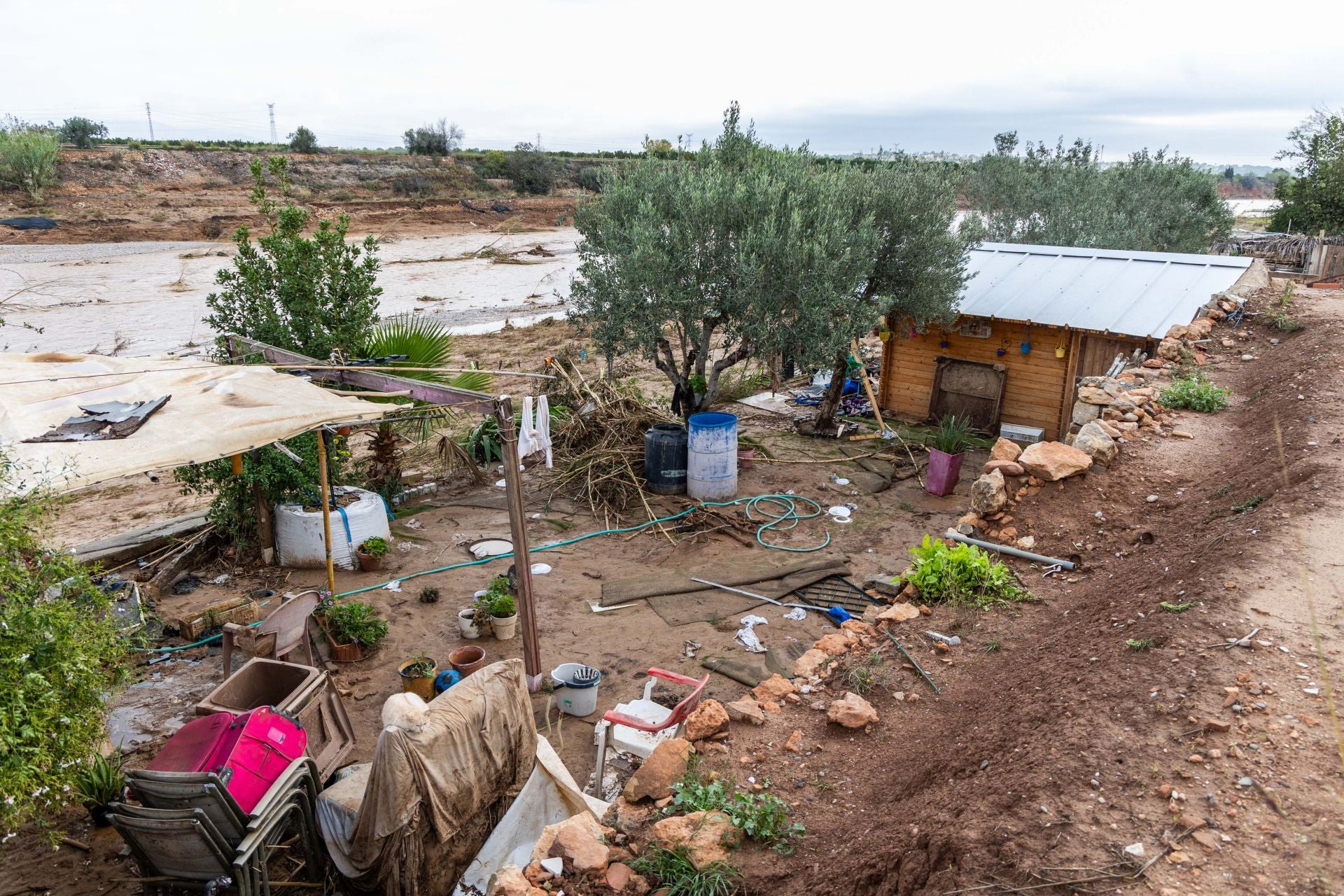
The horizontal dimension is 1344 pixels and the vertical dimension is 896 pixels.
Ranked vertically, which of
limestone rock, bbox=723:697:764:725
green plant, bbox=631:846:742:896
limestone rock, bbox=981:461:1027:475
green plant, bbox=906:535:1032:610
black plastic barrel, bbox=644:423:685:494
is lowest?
black plastic barrel, bbox=644:423:685:494

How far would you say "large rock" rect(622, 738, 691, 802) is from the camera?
4266mm

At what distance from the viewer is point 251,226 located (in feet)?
124

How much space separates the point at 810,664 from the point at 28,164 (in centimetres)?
4911

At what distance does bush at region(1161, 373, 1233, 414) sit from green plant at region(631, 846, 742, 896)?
7781 millimetres

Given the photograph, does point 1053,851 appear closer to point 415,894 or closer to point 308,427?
point 415,894

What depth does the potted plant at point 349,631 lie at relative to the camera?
24.3 ft

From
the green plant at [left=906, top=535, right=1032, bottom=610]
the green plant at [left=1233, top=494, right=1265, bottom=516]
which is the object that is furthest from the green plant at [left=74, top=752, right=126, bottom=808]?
the green plant at [left=1233, top=494, right=1265, bottom=516]

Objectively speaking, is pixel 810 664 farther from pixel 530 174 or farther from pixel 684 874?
pixel 530 174

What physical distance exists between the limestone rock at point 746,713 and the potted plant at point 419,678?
2.97 meters

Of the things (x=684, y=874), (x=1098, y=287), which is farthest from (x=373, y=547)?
(x=1098, y=287)

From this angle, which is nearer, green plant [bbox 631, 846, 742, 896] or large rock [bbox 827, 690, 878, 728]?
green plant [bbox 631, 846, 742, 896]

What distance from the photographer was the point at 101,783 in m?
5.35

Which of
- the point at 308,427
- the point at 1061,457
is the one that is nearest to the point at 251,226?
the point at 308,427

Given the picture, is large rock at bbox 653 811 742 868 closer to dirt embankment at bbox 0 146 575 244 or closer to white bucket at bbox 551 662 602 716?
white bucket at bbox 551 662 602 716
